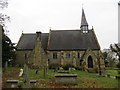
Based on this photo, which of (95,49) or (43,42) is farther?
(43,42)

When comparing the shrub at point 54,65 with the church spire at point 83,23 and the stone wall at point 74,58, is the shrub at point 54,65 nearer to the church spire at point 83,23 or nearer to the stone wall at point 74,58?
the stone wall at point 74,58

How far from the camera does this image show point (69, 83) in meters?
14.6

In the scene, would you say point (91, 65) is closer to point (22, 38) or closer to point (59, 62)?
point (59, 62)

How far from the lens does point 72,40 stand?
152 feet

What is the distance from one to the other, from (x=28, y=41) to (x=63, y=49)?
11.4m

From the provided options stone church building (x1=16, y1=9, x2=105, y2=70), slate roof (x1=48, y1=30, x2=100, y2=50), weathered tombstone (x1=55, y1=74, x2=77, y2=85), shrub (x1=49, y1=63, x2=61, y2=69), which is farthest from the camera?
slate roof (x1=48, y1=30, x2=100, y2=50)

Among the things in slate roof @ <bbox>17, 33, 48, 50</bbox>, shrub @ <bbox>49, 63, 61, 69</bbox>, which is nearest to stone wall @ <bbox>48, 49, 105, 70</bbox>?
shrub @ <bbox>49, 63, 61, 69</bbox>

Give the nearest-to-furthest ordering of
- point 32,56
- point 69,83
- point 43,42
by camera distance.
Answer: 1. point 69,83
2. point 32,56
3. point 43,42

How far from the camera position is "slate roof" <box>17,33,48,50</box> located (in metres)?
46.0

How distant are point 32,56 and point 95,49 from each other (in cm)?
1714

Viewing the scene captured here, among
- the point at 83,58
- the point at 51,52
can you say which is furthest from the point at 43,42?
the point at 83,58

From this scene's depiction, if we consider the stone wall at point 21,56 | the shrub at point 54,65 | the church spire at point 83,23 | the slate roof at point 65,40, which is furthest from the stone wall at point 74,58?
the church spire at point 83,23

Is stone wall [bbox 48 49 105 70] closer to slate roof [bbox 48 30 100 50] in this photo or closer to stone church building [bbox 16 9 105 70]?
stone church building [bbox 16 9 105 70]

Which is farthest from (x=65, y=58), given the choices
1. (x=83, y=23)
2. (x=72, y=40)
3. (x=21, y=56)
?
(x=83, y=23)
